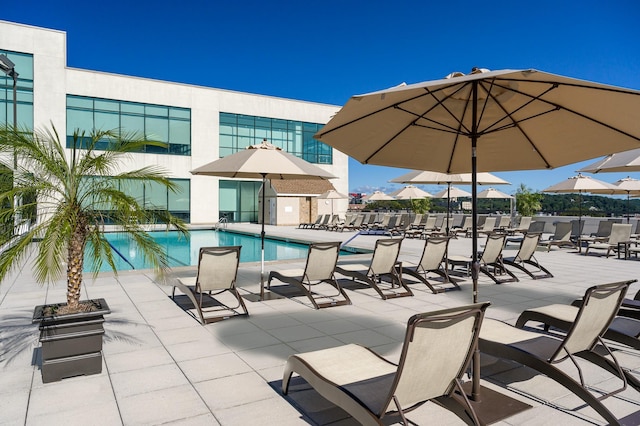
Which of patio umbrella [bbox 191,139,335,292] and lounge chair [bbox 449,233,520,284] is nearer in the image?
patio umbrella [bbox 191,139,335,292]

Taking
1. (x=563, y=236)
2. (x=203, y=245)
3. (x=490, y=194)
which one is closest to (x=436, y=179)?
(x=563, y=236)

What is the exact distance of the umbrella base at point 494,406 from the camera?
9.98ft

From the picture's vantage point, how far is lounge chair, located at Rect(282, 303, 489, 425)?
2479 mm

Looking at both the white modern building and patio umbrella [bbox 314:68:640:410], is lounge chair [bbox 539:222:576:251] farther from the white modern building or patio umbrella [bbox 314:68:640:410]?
the white modern building

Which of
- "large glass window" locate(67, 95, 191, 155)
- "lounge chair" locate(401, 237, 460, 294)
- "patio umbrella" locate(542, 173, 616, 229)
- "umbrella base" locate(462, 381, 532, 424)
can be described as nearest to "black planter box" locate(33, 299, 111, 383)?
"umbrella base" locate(462, 381, 532, 424)

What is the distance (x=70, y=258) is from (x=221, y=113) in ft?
94.7

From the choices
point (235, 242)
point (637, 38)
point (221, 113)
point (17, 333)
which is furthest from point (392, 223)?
point (637, 38)

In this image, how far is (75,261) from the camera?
394cm

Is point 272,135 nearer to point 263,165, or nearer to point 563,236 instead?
point 563,236

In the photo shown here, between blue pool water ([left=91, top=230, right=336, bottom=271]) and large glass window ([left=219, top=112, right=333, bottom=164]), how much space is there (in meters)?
9.24

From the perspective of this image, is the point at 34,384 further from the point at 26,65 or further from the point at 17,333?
the point at 26,65

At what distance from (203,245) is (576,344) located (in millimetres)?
17142

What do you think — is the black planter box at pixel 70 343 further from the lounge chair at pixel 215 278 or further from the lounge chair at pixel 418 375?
the lounge chair at pixel 418 375

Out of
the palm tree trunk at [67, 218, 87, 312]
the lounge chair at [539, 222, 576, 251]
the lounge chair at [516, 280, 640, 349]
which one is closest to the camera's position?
the palm tree trunk at [67, 218, 87, 312]
